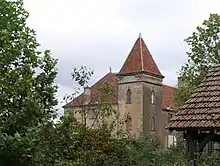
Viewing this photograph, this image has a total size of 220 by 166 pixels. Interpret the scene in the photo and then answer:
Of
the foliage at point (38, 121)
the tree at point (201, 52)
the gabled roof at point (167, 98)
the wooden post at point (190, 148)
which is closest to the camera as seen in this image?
the wooden post at point (190, 148)

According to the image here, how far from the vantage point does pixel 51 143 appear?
18484 millimetres

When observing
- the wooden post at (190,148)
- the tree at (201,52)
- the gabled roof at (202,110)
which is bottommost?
the wooden post at (190,148)

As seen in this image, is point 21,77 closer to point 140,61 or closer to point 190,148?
point 190,148

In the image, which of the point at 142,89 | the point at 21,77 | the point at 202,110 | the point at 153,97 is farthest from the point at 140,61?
the point at 202,110

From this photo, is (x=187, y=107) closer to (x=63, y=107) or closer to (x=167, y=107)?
(x=63, y=107)

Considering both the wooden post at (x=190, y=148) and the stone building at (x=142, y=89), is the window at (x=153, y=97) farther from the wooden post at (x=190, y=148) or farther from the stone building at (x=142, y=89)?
the wooden post at (x=190, y=148)

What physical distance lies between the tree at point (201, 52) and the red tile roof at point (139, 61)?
1015 inches

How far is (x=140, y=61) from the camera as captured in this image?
203 feet

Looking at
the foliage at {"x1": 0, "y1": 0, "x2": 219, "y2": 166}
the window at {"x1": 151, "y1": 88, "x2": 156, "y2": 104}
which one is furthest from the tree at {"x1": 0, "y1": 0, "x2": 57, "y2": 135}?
the window at {"x1": 151, "y1": 88, "x2": 156, "y2": 104}

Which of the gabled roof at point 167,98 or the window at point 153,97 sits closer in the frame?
the window at point 153,97

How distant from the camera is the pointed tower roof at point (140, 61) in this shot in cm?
6184

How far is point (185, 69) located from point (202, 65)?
1.26 meters

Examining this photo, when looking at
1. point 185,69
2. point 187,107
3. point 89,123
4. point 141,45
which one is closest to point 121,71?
point 141,45

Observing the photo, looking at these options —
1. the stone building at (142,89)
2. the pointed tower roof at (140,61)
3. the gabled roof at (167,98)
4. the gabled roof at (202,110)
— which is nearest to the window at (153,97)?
the stone building at (142,89)
